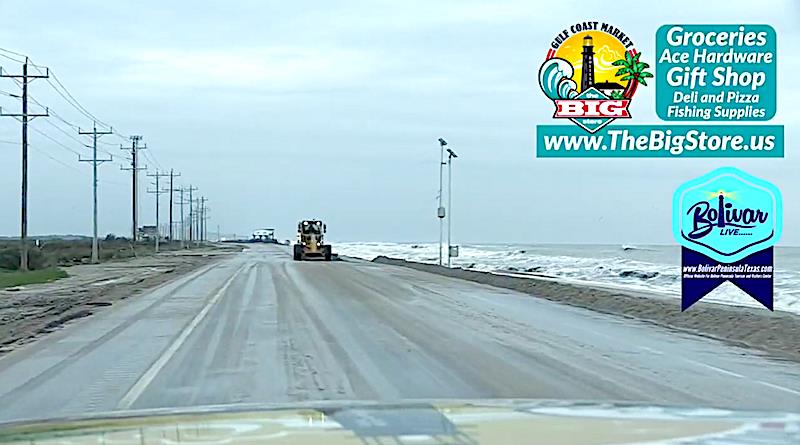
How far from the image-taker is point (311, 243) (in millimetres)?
73438

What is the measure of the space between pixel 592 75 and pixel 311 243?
53396 millimetres

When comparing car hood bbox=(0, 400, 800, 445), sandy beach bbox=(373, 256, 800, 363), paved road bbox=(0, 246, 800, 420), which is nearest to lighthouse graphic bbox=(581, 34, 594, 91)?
paved road bbox=(0, 246, 800, 420)

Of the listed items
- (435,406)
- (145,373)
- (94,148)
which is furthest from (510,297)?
(94,148)

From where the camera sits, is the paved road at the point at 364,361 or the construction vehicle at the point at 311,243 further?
the construction vehicle at the point at 311,243

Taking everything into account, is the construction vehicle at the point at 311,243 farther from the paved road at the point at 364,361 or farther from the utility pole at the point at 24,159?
the paved road at the point at 364,361

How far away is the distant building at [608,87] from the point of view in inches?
853

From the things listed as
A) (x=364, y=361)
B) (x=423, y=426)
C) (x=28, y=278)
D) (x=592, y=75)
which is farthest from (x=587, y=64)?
(x=28, y=278)

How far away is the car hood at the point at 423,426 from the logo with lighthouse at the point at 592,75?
15.6m

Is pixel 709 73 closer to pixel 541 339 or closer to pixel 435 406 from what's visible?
pixel 541 339

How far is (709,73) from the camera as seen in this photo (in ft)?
59.5

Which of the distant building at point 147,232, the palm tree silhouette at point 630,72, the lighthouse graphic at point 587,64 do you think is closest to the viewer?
the lighthouse graphic at point 587,64

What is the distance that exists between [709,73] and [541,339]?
18.1ft

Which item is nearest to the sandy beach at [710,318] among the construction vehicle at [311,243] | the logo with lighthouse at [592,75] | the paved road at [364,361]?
the paved road at [364,361]

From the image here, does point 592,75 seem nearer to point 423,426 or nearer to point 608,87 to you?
point 608,87
